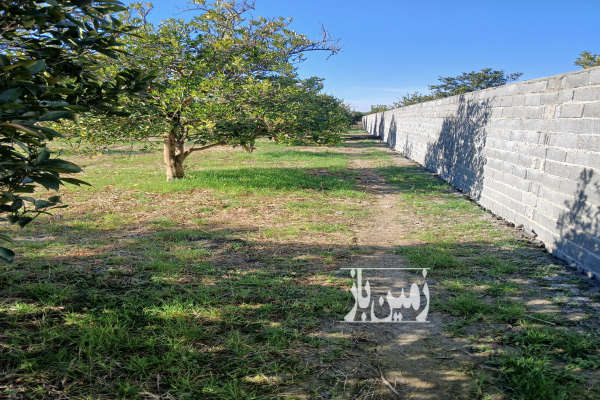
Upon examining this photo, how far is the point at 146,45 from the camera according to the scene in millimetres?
8102

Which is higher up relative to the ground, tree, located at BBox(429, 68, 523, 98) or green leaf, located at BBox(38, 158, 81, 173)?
tree, located at BBox(429, 68, 523, 98)

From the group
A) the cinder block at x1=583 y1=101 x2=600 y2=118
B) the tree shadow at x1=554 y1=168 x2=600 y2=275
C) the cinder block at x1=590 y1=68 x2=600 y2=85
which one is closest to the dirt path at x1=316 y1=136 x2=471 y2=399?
the tree shadow at x1=554 y1=168 x2=600 y2=275

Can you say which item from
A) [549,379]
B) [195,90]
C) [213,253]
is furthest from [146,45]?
[549,379]

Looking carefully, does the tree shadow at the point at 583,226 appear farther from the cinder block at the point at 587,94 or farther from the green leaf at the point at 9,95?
the green leaf at the point at 9,95

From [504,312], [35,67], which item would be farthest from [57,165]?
[504,312]

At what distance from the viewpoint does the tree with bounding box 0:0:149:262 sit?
1.50 meters

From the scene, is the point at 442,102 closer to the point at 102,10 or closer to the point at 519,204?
→ the point at 519,204

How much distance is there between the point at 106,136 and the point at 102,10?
24.2ft

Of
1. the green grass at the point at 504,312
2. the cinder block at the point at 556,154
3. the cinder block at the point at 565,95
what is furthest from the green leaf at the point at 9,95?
the cinder block at the point at 565,95

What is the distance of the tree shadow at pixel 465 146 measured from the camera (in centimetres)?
845

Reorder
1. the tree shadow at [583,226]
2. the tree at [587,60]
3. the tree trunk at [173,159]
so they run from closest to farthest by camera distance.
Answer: the tree shadow at [583,226] < the tree trunk at [173,159] < the tree at [587,60]

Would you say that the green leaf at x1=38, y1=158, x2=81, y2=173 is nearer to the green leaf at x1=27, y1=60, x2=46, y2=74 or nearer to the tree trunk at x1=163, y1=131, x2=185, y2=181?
the green leaf at x1=27, y1=60, x2=46, y2=74

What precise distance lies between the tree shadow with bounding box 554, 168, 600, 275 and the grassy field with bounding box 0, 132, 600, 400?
25 cm

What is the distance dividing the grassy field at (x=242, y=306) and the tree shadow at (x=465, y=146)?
218 cm
